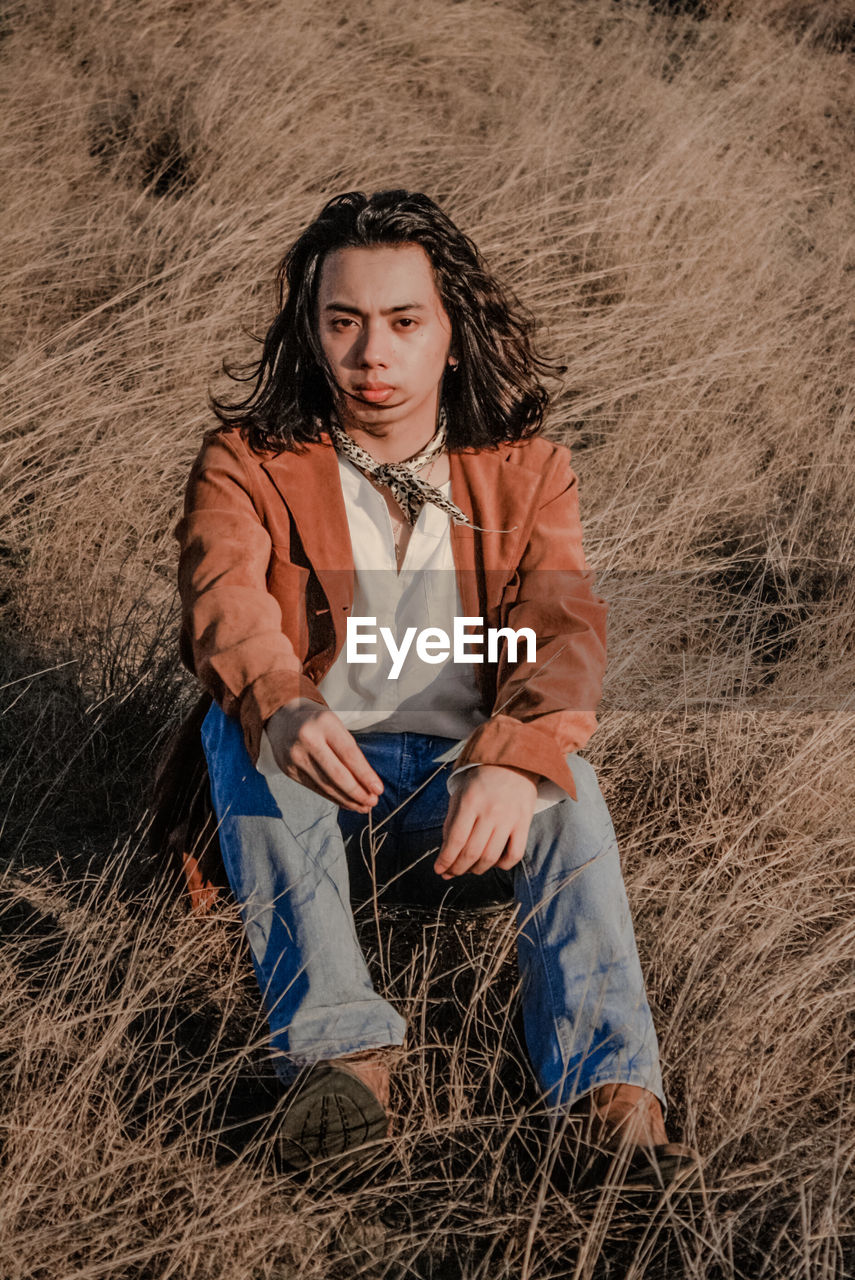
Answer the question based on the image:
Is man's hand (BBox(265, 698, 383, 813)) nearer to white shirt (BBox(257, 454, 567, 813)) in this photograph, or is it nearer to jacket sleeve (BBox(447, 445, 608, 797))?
jacket sleeve (BBox(447, 445, 608, 797))

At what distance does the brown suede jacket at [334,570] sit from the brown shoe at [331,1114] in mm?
559

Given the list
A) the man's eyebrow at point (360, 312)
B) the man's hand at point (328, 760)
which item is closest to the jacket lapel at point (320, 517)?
the man's eyebrow at point (360, 312)

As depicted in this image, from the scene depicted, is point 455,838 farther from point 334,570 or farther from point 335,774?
point 334,570

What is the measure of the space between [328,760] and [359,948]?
1.11ft

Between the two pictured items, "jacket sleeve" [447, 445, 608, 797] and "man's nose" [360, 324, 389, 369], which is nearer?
"jacket sleeve" [447, 445, 608, 797]

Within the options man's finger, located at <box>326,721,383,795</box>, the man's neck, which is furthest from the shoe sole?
the man's neck

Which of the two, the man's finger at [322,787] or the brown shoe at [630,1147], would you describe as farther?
the man's finger at [322,787]

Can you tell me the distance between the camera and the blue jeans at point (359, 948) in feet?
5.52

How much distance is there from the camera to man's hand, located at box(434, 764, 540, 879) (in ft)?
5.47

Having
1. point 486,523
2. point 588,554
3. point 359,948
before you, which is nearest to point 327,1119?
point 359,948

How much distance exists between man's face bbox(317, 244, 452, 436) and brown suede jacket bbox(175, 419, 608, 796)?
0.39 feet

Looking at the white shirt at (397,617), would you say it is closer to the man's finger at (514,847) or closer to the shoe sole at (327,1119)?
the man's finger at (514,847)

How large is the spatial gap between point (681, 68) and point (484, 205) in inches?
97.2

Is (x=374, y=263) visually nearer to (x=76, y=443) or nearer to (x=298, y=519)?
(x=298, y=519)
